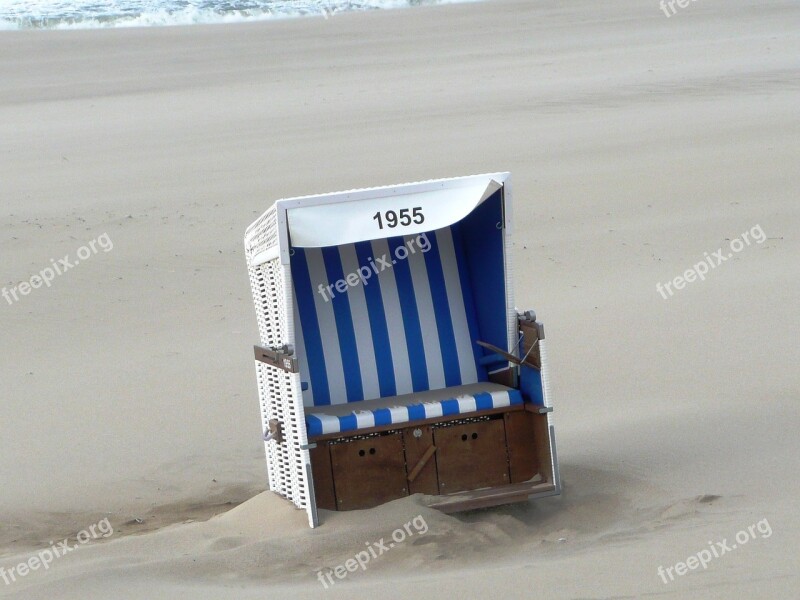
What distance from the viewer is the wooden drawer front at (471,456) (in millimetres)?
6570

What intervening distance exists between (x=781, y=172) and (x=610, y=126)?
2.95 m

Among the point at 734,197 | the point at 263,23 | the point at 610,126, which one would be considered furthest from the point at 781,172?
the point at 263,23

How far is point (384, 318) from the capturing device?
23.9ft

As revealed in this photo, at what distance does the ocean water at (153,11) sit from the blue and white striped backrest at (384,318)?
2235 cm

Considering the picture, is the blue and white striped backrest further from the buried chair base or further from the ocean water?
the ocean water

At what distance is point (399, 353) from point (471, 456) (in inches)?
36.9

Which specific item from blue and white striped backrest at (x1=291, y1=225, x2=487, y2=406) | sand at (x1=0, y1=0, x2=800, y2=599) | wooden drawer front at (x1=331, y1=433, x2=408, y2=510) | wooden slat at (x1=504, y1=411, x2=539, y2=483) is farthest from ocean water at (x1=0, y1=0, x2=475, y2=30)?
wooden drawer front at (x1=331, y1=433, x2=408, y2=510)

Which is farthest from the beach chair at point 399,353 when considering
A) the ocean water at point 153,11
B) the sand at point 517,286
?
the ocean water at point 153,11

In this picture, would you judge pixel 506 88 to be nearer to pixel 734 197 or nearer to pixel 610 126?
pixel 610 126

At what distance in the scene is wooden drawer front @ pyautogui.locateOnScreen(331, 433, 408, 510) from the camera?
6438 mm

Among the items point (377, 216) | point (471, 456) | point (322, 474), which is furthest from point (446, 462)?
point (377, 216)

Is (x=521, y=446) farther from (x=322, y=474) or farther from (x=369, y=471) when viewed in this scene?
(x=322, y=474)

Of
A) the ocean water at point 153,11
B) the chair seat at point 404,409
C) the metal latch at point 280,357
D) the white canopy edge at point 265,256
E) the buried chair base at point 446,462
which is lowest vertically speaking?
the buried chair base at point 446,462

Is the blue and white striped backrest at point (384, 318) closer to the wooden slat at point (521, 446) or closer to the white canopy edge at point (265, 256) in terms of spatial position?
the white canopy edge at point (265, 256)
